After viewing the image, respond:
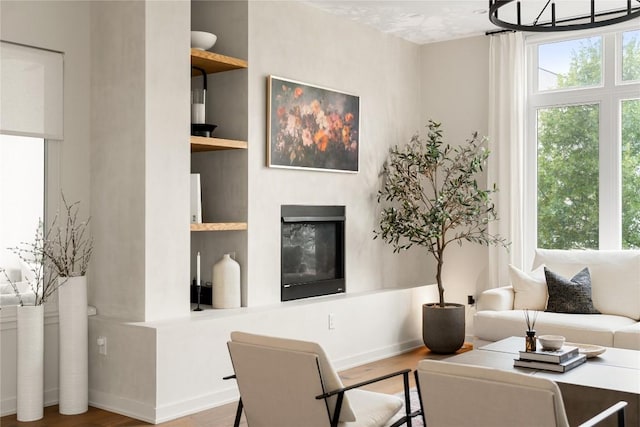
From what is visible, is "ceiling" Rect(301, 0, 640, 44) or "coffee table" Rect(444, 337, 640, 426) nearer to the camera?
"coffee table" Rect(444, 337, 640, 426)

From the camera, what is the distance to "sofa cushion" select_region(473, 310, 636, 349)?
4.91 metres

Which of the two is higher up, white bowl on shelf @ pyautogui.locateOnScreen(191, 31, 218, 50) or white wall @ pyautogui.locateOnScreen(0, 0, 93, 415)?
white bowl on shelf @ pyautogui.locateOnScreen(191, 31, 218, 50)

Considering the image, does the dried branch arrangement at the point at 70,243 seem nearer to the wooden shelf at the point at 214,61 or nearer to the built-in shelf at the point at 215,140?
the built-in shelf at the point at 215,140

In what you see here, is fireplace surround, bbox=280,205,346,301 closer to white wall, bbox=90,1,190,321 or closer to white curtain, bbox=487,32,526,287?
white wall, bbox=90,1,190,321

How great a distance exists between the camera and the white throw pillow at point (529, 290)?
18.6 ft

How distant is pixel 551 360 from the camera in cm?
355

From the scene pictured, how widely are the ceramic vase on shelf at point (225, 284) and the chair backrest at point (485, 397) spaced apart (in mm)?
2626

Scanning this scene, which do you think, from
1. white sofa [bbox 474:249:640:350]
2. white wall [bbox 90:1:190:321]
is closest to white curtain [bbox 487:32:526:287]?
white sofa [bbox 474:249:640:350]

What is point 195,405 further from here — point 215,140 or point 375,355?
point 375,355

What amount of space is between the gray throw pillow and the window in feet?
2.38

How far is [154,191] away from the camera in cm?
443

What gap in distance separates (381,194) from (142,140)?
264cm

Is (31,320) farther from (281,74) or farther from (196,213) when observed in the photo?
(281,74)

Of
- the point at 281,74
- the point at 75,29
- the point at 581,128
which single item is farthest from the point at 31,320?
the point at 581,128
